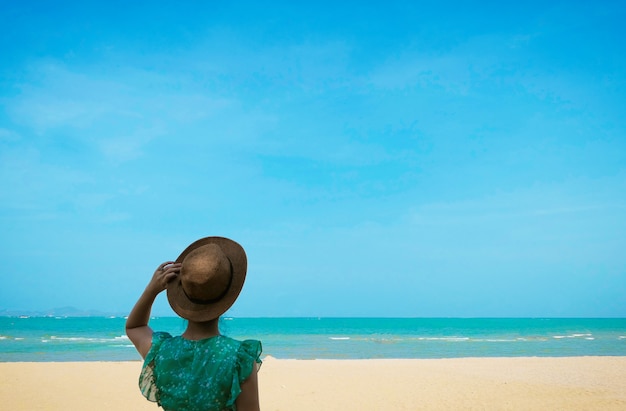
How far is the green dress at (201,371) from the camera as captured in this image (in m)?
1.99

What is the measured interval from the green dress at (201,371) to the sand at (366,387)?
8.44m

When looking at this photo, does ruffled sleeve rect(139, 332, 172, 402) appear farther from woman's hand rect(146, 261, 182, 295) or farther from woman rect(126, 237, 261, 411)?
woman's hand rect(146, 261, 182, 295)

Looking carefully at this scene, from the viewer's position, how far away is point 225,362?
6.53 ft

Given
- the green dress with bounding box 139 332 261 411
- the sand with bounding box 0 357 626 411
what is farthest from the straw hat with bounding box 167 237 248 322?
the sand with bounding box 0 357 626 411

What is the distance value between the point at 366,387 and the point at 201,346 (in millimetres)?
11062

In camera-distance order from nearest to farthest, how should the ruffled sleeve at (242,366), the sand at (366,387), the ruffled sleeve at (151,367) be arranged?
the ruffled sleeve at (242,366), the ruffled sleeve at (151,367), the sand at (366,387)

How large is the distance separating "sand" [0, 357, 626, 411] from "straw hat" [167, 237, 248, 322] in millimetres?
8520

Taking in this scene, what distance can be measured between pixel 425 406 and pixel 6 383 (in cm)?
867

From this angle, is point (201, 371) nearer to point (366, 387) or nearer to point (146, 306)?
point (146, 306)

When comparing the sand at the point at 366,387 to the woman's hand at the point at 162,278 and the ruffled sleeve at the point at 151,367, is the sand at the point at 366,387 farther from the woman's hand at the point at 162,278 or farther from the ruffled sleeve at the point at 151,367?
the woman's hand at the point at 162,278

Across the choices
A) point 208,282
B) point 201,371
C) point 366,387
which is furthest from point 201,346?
point 366,387

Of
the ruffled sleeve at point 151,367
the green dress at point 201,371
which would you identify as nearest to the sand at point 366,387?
the ruffled sleeve at point 151,367

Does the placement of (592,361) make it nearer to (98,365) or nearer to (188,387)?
(98,365)

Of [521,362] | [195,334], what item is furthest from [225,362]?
[521,362]
